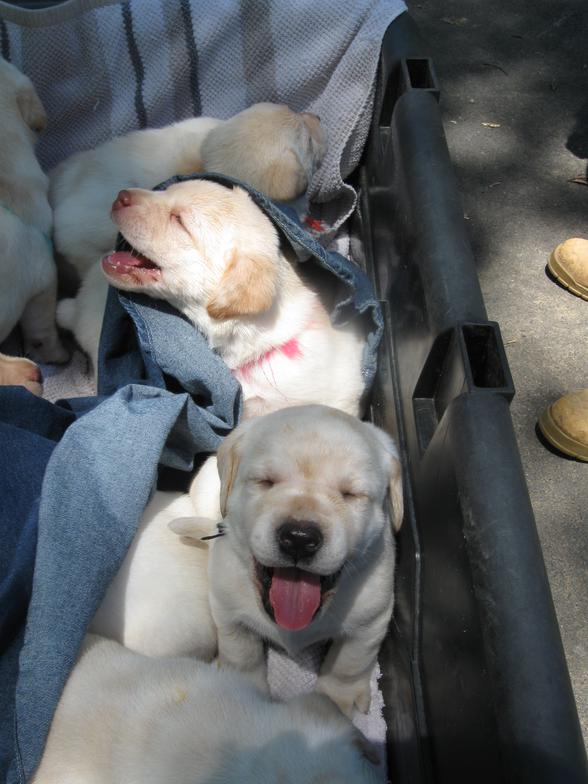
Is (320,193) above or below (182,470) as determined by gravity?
above

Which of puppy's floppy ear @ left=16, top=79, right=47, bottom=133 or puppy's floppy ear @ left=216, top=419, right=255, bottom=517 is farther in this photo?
puppy's floppy ear @ left=16, top=79, right=47, bottom=133

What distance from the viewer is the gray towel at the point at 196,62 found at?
2.46 m

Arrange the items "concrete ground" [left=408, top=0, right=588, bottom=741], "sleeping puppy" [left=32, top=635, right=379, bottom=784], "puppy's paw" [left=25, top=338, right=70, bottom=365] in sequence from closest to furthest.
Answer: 1. "sleeping puppy" [left=32, top=635, right=379, bottom=784]
2. "concrete ground" [left=408, top=0, right=588, bottom=741]
3. "puppy's paw" [left=25, top=338, right=70, bottom=365]

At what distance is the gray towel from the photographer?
246cm

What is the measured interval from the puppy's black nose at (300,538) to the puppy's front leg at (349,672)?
0.42 metres

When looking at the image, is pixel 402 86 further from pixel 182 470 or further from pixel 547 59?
pixel 547 59

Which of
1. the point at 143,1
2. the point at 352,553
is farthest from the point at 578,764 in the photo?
the point at 143,1

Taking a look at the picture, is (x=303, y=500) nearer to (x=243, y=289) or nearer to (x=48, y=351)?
(x=243, y=289)

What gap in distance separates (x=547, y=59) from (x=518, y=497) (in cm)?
350

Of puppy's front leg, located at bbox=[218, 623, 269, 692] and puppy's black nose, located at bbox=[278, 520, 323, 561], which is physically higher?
puppy's black nose, located at bbox=[278, 520, 323, 561]

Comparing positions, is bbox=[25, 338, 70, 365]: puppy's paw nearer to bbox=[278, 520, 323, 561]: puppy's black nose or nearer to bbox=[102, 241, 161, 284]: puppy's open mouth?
bbox=[102, 241, 161, 284]: puppy's open mouth

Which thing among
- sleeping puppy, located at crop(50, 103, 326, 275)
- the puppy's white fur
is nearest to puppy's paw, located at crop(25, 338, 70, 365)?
sleeping puppy, located at crop(50, 103, 326, 275)

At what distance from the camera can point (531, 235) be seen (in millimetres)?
3062

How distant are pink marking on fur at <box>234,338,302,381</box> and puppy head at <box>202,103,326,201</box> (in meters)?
0.52
